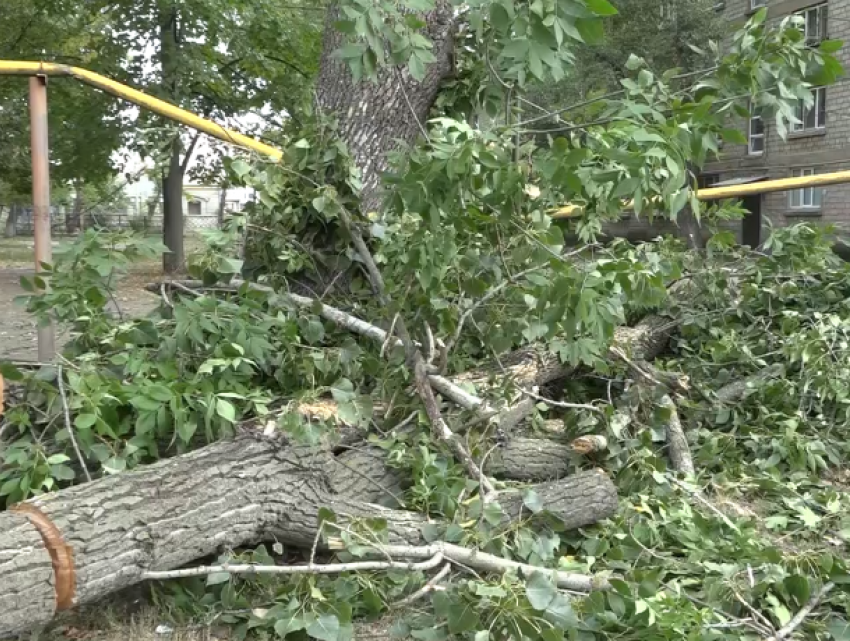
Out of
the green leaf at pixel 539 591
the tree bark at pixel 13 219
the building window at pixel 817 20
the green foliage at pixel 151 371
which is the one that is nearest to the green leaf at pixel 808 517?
the green leaf at pixel 539 591

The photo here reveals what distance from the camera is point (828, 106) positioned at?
2203 cm

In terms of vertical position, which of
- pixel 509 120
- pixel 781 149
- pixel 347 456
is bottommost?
pixel 347 456

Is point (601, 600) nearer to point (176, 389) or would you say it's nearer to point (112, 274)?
point (176, 389)

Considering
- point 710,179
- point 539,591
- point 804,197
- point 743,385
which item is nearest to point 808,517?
point 743,385

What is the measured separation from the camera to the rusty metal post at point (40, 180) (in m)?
3.64

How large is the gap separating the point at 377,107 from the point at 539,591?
9.37 feet

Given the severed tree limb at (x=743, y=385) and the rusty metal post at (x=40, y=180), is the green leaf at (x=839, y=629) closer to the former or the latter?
the severed tree limb at (x=743, y=385)

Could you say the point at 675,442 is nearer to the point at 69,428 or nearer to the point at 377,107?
the point at 377,107

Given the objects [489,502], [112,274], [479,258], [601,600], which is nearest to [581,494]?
[489,502]

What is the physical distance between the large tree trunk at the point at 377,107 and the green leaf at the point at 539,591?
8.01 feet

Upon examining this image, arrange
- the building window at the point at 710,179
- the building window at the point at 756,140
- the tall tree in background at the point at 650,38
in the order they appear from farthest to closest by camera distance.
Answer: the building window at the point at 710,179, the building window at the point at 756,140, the tall tree in background at the point at 650,38

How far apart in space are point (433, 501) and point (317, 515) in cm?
47

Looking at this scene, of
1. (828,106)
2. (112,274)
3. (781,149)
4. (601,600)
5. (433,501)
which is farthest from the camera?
(781,149)

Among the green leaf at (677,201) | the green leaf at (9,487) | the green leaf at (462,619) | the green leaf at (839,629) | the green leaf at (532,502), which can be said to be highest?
the green leaf at (677,201)
